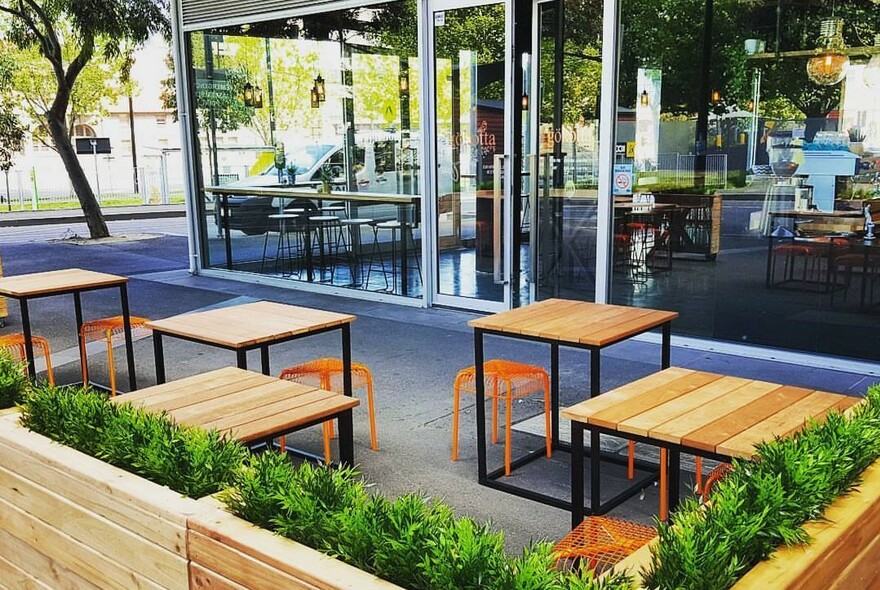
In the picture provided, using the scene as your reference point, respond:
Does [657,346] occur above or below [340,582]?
below

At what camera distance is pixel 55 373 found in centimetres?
564

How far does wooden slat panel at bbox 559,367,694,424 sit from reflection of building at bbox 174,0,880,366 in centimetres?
304

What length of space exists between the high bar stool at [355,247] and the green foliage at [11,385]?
5.55m

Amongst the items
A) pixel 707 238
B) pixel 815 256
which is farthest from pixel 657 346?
pixel 815 256

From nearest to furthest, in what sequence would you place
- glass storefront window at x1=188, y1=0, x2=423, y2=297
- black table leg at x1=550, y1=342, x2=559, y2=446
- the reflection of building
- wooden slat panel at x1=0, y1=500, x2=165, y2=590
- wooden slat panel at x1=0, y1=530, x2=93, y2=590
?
wooden slat panel at x1=0, y1=500, x2=165, y2=590, wooden slat panel at x1=0, y1=530, x2=93, y2=590, black table leg at x1=550, y1=342, x2=559, y2=446, the reflection of building, glass storefront window at x1=188, y1=0, x2=423, y2=297

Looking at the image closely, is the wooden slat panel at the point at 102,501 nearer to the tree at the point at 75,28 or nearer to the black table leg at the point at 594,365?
the black table leg at the point at 594,365

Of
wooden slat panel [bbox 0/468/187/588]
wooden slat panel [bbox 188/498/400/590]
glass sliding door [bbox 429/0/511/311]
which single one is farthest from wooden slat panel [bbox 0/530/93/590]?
glass sliding door [bbox 429/0/511/311]

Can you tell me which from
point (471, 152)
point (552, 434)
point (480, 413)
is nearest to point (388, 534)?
point (480, 413)

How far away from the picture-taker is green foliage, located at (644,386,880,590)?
A: 143cm

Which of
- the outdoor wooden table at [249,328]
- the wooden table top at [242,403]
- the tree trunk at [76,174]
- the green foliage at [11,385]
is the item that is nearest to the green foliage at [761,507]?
the wooden table top at [242,403]

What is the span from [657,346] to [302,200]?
420cm

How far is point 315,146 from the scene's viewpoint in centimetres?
841

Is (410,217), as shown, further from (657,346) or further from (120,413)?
(120,413)

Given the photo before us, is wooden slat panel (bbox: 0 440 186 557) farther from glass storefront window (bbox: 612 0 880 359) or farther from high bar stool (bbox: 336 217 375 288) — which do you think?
high bar stool (bbox: 336 217 375 288)
